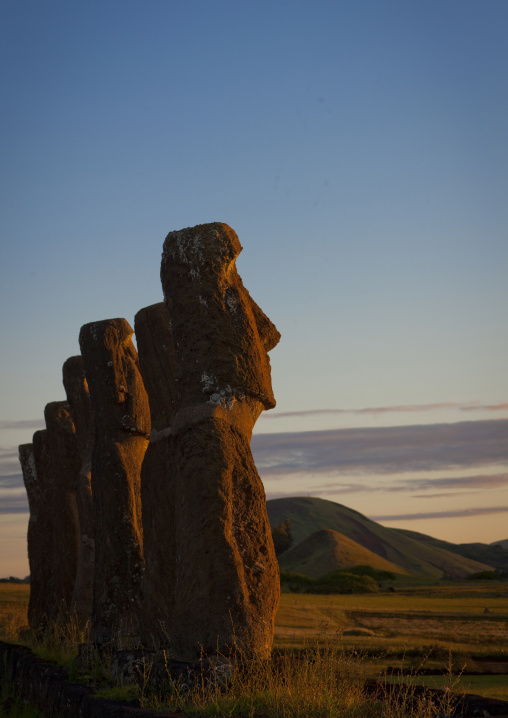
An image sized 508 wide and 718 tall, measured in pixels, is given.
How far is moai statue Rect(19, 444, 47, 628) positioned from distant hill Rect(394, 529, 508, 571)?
106 metres

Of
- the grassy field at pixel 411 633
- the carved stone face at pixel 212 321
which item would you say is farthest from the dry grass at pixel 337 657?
the carved stone face at pixel 212 321

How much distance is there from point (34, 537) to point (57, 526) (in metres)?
2.61

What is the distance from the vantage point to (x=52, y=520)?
56.7ft

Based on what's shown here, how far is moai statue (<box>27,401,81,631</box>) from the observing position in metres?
16.5

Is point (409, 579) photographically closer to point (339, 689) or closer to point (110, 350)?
point (110, 350)

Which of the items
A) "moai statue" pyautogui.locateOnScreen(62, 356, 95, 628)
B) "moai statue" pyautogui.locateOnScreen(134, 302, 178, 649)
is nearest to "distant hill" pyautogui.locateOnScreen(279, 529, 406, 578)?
"moai statue" pyautogui.locateOnScreen(62, 356, 95, 628)

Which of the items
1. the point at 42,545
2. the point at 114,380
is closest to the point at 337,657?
the point at 114,380

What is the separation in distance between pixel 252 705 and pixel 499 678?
27.3 ft

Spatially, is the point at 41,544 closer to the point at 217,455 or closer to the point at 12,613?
the point at 12,613

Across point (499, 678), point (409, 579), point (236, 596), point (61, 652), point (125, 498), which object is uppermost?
point (125, 498)

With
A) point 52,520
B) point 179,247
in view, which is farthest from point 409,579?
point 179,247

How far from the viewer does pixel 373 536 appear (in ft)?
389

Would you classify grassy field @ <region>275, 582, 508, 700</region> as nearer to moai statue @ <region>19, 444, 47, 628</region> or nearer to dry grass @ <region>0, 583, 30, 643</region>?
moai statue @ <region>19, 444, 47, 628</region>

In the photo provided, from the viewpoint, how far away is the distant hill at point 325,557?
220ft
